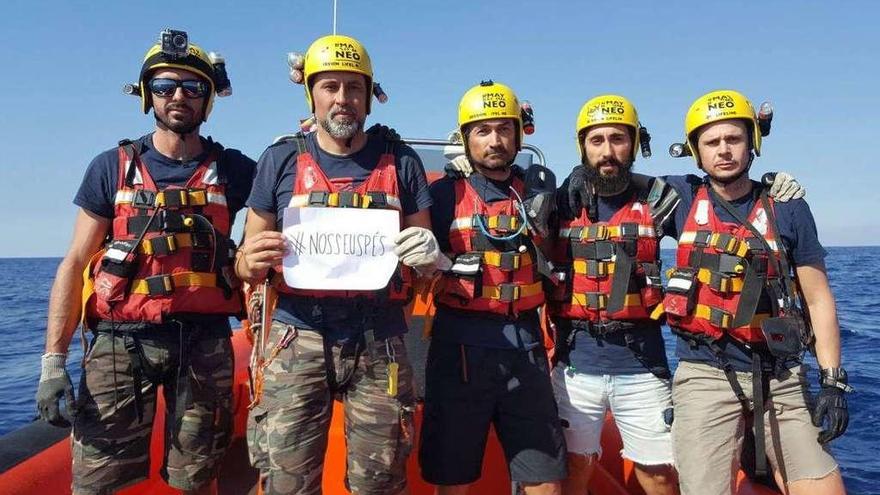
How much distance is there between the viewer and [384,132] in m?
3.17

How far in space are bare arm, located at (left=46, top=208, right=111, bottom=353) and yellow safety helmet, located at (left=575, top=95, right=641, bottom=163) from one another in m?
2.95

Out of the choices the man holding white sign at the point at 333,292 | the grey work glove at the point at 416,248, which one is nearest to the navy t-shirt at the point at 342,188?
the man holding white sign at the point at 333,292

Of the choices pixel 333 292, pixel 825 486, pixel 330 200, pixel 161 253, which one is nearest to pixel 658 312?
pixel 825 486

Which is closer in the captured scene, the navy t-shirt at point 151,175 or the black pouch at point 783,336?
the black pouch at point 783,336

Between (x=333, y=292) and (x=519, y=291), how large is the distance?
110 centimetres

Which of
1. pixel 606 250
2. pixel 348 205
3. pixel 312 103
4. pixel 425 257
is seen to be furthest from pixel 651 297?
pixel 312 103

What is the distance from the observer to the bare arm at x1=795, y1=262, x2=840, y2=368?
10.4ft

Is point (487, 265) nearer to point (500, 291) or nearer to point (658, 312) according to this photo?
point (500, 291)

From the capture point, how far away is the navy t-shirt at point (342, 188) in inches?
113

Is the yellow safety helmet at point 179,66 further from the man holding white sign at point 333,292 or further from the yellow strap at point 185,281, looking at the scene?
the yellow strap at point 185,281

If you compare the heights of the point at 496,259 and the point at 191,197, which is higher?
the point at 191,197

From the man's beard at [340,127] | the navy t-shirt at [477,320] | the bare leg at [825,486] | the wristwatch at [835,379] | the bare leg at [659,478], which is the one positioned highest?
the man's beard at [340,127]

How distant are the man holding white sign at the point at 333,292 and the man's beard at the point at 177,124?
24.3 inches

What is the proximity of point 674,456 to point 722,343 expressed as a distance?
0.70 m
